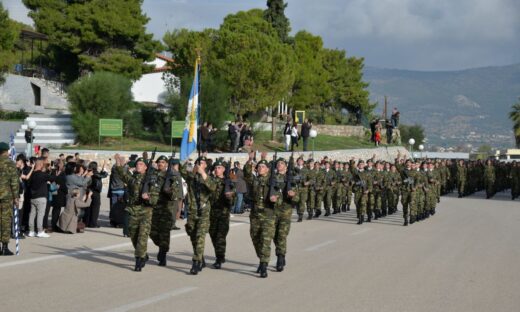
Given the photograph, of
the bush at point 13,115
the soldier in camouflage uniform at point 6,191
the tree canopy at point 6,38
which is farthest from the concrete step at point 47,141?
the soldier in camouflage uniform at point 6,191

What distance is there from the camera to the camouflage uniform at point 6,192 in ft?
41.0

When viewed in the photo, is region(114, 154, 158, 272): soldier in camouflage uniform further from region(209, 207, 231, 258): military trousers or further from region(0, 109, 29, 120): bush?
region(0, 109, 29, 120): bush

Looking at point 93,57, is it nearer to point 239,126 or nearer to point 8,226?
point 239,126

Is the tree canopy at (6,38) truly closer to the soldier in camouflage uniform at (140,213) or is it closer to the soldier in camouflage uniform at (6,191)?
the soldier in camouflage uniform at (6,191)

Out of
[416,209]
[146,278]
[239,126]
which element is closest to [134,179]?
[146,278]

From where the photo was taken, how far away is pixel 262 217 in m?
11.5

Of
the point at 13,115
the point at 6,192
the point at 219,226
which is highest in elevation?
the point at 13,115

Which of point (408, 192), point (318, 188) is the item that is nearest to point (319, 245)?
point (408, 192)

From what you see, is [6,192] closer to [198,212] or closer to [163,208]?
[163,208]

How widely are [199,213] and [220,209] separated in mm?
500

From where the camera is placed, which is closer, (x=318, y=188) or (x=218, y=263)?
(x=218, y=263)

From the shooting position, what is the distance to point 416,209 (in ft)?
71.3

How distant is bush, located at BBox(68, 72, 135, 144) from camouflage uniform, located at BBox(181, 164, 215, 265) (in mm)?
Result: 26409

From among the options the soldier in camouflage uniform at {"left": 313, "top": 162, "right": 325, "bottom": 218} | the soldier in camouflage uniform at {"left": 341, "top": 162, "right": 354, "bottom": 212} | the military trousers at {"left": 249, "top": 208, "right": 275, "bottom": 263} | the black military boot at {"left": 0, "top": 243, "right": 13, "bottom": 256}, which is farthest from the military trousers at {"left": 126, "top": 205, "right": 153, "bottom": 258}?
the soldier in camouflage uniform at {"left": 341, "top": 162, "right": 354, "bottom": 212}
